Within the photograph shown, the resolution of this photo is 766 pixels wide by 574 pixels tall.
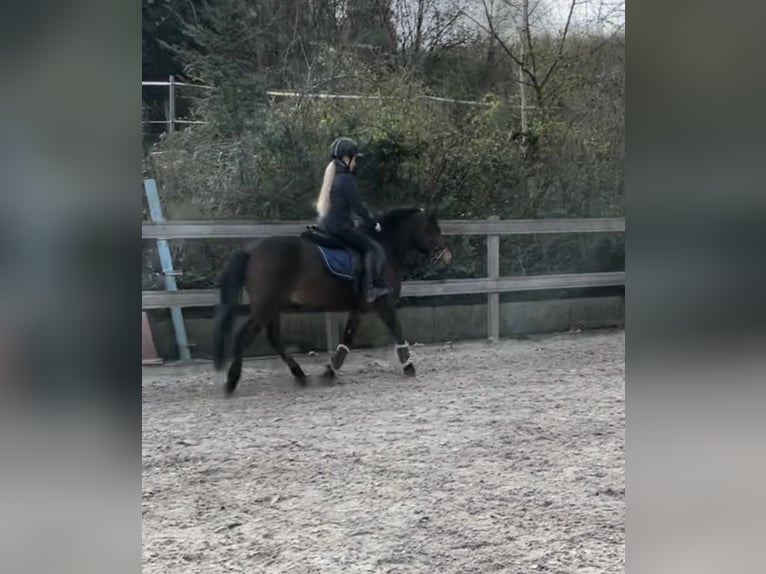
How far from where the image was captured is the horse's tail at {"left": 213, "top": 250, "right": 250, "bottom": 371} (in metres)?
3.48

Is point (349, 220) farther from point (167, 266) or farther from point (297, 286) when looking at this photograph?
point (167, 266)

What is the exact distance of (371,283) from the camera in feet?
12.4

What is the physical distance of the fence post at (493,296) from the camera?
4.59m

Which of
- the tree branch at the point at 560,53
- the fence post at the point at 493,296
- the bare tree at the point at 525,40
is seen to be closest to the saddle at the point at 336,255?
the fence post at the point at 493,296

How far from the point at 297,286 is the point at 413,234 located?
0.71 m

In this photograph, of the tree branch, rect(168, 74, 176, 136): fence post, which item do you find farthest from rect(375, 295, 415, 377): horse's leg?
the tree branch

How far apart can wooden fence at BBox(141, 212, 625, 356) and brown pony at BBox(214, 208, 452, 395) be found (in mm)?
238

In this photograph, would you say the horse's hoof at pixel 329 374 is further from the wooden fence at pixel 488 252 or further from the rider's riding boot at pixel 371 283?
the rider's riding boot at pixel 371 283

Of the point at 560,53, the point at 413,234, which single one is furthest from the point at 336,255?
the point at 560,53
